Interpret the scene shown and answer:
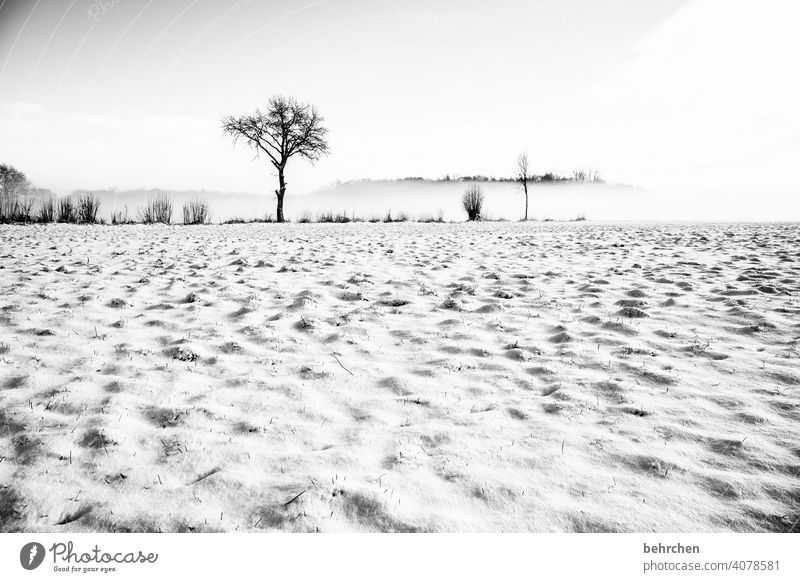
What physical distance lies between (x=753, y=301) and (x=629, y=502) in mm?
3548

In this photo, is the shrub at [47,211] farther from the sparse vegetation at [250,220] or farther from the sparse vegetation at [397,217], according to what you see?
the sparse vegetation at [397,217]

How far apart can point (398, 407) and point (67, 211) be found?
19013 mm

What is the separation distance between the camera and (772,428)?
204cm

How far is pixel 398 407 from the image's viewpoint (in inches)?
92.3

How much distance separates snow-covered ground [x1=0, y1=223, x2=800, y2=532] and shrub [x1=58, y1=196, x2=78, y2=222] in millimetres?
14111

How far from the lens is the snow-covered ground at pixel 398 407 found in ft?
5.25

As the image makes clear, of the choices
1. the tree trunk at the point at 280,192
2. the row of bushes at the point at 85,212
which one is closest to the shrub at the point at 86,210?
the row of bushes at the point at 85,212

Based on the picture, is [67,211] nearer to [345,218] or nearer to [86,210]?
[86,210]

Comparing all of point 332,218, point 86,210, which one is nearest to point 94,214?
point 86,210

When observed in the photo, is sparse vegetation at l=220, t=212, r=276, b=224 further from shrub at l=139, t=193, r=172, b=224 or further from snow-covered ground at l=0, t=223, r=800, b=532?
snow-covered ground at l=0, t=223, r=800, b=532

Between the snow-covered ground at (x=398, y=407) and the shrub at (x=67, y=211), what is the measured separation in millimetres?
14111
